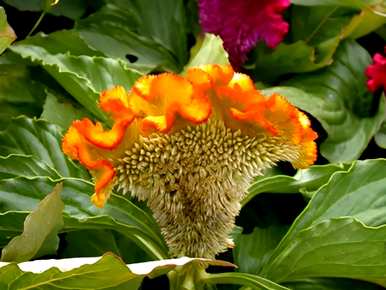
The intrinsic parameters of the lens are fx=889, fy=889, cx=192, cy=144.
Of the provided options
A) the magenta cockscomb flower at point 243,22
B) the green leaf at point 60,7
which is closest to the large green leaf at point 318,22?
the magenta cockscomb flower at point 243,22

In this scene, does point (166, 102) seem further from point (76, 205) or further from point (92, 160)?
point (76, 205)

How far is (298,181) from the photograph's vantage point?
114 cm

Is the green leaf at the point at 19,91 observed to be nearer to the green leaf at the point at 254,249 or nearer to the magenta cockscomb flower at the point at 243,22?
the magenta cockscomb flower at the point at 243,22

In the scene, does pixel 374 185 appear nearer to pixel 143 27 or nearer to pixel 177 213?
pixel 177 213

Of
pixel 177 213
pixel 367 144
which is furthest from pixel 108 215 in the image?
pixel 367 144

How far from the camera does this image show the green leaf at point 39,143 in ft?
3.84

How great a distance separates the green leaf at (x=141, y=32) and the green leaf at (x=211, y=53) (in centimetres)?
17

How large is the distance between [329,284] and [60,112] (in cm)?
44

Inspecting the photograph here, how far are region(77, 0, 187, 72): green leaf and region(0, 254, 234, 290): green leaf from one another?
65 centimetres

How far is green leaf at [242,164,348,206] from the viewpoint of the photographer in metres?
1.13

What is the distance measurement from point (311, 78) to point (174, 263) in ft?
2.33

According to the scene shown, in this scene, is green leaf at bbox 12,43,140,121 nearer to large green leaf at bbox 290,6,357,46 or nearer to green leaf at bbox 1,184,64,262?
green leaf at bbox 1,184,64,262

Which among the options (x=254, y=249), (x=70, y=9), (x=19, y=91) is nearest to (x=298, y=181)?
(x=254, y=249)

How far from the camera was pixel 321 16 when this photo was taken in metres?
1.52
